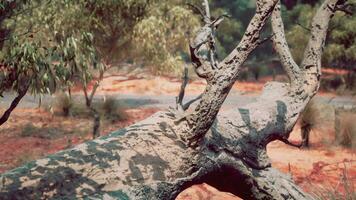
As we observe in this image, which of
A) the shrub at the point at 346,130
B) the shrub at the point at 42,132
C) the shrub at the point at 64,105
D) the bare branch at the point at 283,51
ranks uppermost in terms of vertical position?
the bare branch at the point at 283,51

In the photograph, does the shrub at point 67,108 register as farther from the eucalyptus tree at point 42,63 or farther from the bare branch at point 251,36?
the bare branch at point 251,36

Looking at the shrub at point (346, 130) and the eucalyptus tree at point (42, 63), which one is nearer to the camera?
the eucalyptus tree at point (42, 63)

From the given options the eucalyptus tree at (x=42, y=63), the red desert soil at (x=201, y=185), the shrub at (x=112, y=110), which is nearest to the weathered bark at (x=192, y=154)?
the eucalyptus tree at (x=42, y=63)

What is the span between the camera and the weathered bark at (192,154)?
3580 mm

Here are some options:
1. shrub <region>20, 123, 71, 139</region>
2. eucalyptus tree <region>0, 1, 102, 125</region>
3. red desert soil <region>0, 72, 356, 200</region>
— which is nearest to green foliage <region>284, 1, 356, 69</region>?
red desert soil <region>0, 72, 356, 200</region>

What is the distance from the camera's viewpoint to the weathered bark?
11.7ft

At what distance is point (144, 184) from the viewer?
378 cm

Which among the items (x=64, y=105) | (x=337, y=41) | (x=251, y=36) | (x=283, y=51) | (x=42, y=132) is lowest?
(x=42, y=132)

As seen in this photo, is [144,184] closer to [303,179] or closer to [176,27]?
[303,179]

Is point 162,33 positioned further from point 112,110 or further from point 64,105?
point 64,105

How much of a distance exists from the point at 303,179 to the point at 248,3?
22.2 metres

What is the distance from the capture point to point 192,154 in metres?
4.16

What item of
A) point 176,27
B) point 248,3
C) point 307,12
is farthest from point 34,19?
point 248,3

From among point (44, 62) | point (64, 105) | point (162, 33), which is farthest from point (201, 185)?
point (64, 105)
